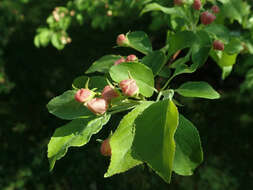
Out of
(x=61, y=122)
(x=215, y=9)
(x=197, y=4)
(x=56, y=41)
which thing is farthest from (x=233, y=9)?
(x=61, y=122)

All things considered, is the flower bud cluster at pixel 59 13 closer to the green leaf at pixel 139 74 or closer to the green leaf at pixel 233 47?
the green leaf at pixel 233 47

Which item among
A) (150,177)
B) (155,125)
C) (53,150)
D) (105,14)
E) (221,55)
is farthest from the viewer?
(150,177)

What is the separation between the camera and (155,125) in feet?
2.05

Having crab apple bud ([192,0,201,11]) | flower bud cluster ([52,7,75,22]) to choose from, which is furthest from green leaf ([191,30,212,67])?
flower bud cluster ([52,7,75,22])

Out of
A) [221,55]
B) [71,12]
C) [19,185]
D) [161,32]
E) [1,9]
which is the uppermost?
[221,55]

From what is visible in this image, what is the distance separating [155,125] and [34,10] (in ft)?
17.0

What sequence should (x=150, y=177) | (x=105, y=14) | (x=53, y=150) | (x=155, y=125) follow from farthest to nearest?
(x=150, y=177)
(x=105, y=14)
(x=53, y=150)
(x=155, y=125)

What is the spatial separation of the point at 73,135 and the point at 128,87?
186 millimetres

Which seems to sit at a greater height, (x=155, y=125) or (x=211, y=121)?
(x=155, y=125)

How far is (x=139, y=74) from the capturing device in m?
0.78

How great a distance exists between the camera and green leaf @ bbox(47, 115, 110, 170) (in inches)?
28.1

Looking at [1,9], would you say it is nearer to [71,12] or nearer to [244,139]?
[71,12]

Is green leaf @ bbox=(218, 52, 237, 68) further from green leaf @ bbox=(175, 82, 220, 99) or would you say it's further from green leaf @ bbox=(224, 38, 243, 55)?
green leaf @ bbox=(175, 82, 220, 99)

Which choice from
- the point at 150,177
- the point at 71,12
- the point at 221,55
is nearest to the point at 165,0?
the point at 221,55
